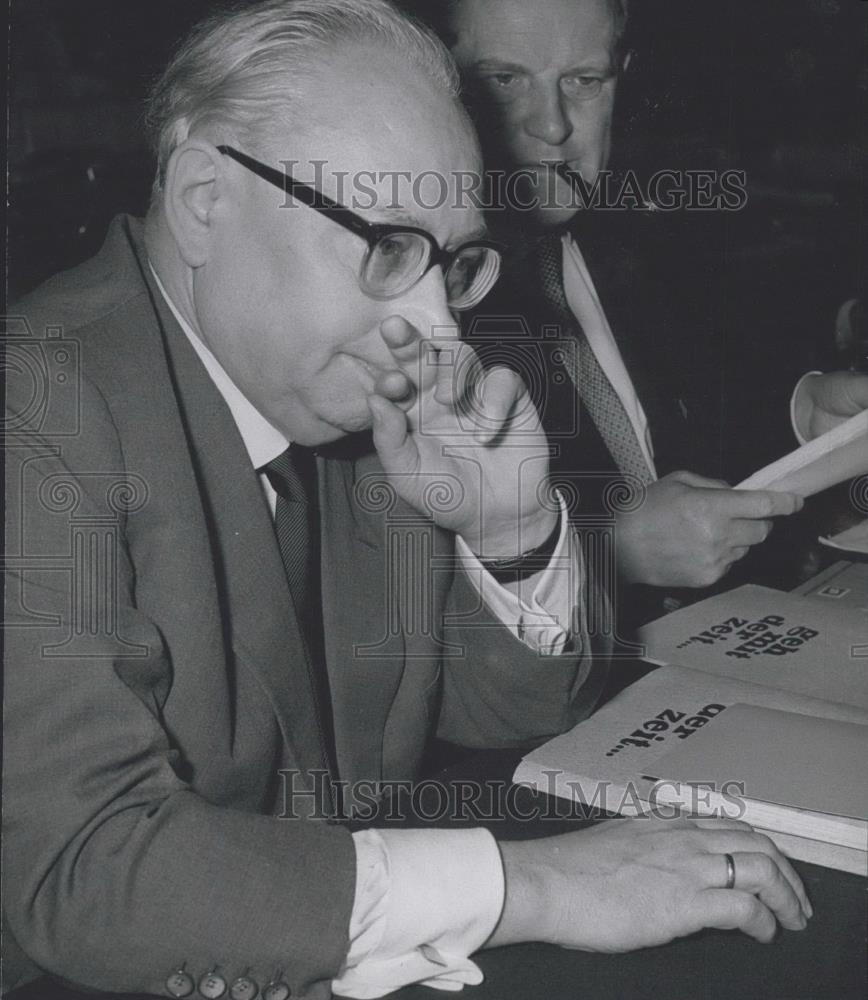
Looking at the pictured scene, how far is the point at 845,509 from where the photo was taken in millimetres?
1714

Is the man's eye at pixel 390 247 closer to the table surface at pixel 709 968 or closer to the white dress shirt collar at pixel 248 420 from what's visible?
the white dress shirt collar at pixel 248 420

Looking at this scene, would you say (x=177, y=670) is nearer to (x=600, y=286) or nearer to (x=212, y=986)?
(x=212, y=986)

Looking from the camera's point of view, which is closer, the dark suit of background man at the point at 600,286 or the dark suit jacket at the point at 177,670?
the dark suit jacket at the point at 177,670

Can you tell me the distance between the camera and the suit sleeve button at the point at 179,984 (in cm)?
66

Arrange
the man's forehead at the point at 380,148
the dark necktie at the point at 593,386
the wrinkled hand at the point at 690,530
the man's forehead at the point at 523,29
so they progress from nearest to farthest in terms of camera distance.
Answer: the man's forehead at the point at 380,148 → the wrinkled hand at the point at 690,530 → the man's forehead at the point at 523,29 → the dark necktie at the point at 593,386

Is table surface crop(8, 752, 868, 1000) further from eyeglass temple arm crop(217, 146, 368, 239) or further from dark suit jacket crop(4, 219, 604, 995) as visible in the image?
eyeglass temple arm crop(217, 146, 368, 239)

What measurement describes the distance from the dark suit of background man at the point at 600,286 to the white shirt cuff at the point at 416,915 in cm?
86

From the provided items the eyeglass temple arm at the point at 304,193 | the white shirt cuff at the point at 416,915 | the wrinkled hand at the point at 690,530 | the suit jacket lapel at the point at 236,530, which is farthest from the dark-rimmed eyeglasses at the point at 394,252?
the wrinkled hand at the point at 690,530

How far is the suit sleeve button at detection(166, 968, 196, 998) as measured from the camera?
25.9 inches

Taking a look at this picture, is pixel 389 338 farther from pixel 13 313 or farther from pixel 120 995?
pixel 120 995

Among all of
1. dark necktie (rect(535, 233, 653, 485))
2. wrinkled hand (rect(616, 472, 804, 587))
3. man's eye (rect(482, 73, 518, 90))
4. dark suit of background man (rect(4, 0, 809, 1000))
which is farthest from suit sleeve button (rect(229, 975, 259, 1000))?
man's eye (rect(482, 73, 518, 90))

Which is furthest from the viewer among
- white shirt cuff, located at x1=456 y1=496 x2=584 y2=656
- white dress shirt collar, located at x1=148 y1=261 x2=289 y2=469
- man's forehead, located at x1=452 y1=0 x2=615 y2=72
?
man's forehead, located at x1=452 y1=0 x2=615 y2=72

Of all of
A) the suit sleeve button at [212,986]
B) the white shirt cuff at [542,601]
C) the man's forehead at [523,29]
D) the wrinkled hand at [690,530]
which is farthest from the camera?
the man's forehead at [523,29]

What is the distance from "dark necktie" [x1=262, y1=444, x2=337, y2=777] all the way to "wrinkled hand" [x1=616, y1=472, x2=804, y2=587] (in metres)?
0.66
